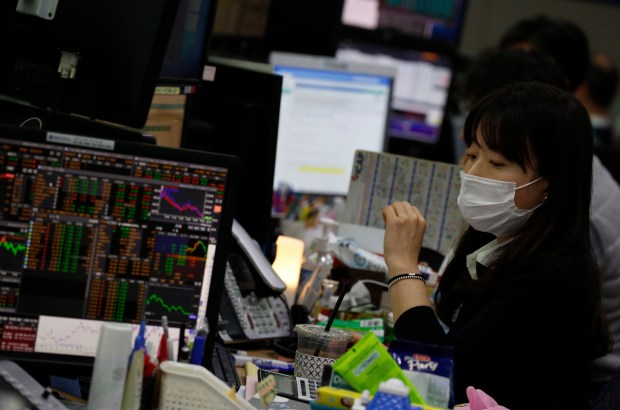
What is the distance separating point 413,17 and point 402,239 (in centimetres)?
371

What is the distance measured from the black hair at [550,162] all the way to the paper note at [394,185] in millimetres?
904

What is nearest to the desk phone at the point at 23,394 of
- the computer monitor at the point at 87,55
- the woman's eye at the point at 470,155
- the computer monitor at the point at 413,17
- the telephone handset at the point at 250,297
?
the computer monitor at the point at 87,55

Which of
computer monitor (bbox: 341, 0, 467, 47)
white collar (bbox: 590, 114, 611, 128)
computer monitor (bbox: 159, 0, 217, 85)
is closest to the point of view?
computer monitor (bbox: 159, 0, 217, 85)

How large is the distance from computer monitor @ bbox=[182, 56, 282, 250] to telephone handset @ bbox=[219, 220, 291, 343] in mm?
252

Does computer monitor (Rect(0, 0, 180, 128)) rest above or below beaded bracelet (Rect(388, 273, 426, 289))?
above

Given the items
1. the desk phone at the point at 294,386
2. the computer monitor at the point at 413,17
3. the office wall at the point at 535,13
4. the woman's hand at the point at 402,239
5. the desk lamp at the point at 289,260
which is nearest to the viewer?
the desk phone at the point at 294,386

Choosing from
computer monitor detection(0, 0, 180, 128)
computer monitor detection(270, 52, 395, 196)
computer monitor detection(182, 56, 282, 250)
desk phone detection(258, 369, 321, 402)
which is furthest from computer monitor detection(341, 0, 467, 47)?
desk phone detection(258, 369, 321, 402)

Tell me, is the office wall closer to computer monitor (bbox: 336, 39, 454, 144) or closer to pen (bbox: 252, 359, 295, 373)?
computer monitor (bbox: 336, 39, 454, 144)

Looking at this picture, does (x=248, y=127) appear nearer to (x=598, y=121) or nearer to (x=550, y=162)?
(x=550, y=162)

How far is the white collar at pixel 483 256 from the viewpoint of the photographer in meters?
2.27

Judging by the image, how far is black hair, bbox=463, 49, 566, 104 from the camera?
10.6ft

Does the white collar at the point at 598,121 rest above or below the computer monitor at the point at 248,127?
above

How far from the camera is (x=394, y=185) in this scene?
311cm

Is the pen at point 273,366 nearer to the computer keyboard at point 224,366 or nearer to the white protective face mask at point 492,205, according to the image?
the computer keyboard at point 224,366
